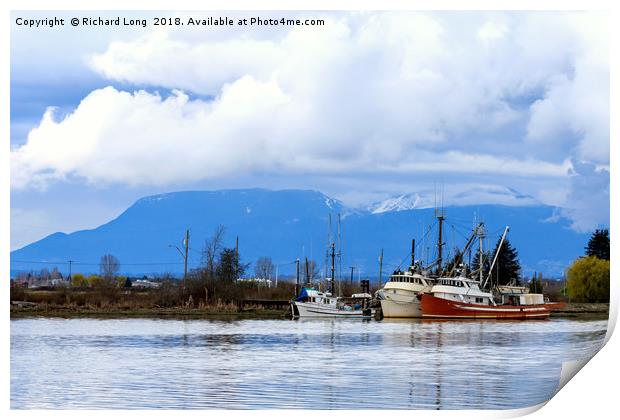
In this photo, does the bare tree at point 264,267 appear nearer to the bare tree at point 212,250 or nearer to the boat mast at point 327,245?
the bare tree at point 212,250

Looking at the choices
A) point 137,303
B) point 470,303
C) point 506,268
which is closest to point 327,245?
point 470,303

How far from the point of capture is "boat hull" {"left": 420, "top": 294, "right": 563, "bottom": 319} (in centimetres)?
3341

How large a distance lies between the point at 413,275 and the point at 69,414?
2554 centimetres

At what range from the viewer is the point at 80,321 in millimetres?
24969

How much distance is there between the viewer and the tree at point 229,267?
24328 mm

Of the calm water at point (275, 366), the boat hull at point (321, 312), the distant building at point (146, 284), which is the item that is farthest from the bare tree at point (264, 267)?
the boat hull at point (321, 312)

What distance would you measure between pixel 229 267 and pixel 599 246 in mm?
10923

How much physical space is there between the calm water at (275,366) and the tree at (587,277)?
3.27ft

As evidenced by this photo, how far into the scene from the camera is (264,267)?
23.4 meters

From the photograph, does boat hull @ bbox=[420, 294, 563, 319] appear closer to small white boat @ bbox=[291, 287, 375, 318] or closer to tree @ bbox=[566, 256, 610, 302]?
small white boat @ bbox=[291, 287, 375, 318]

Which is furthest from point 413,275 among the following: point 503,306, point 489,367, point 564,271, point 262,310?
point 489,367

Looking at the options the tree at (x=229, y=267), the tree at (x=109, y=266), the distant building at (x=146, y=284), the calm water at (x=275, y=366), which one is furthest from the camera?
the distant building at (x=146, y=284)

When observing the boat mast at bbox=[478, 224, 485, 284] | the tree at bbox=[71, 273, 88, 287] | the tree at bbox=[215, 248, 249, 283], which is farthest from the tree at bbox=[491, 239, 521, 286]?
the tree at bbox=[71, 273, 88, 287]

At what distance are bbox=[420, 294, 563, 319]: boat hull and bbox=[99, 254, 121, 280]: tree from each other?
40.6 ft
